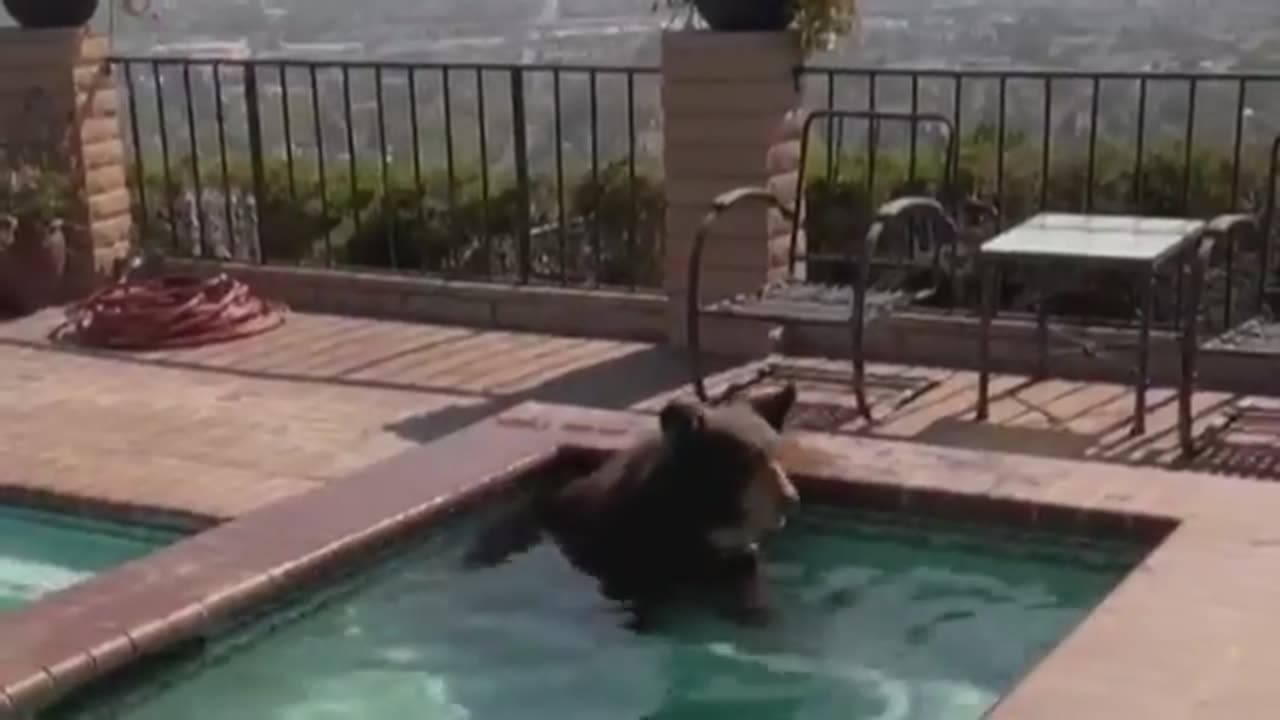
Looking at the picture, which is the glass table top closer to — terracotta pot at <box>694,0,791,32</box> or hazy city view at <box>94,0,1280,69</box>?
terracotta pot at <box>694,0,791,32</box>

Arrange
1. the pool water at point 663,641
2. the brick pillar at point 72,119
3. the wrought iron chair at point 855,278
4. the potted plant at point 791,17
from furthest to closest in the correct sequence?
the brick pillar at point 72,119 → the potted plant at point 791,17 → the wrought iron chair at point 855,278 → the pool water at point 663,641

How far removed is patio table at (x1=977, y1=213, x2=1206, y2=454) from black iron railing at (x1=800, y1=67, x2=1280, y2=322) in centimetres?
35

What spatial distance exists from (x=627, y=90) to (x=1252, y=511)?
3.42 meters

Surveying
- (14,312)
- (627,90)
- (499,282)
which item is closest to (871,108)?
(627,90)

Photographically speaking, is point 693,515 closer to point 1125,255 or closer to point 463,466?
point 463,466

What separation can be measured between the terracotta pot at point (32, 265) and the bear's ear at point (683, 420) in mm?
4134

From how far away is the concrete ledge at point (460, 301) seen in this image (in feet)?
22.4

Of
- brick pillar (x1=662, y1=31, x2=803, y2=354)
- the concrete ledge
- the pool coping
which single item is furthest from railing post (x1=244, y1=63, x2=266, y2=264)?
the pool coping

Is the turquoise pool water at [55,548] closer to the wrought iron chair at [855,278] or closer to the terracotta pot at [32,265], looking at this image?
the wrought iron chair at [855,278]

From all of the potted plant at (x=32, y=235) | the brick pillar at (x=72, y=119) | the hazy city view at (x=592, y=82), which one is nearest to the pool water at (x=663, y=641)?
the hazy city view at (x=592, y=82)

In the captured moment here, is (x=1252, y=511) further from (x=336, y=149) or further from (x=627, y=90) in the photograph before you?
(x=336, y=149)

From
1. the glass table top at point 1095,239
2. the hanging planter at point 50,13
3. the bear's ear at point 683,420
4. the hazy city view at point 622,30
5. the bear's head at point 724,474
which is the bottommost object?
the bear's head at point 724,474

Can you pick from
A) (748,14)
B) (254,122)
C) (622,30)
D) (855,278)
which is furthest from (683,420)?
(622,30)

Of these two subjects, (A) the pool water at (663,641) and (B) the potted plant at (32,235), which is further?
(B) the potted plant at (32,235)
